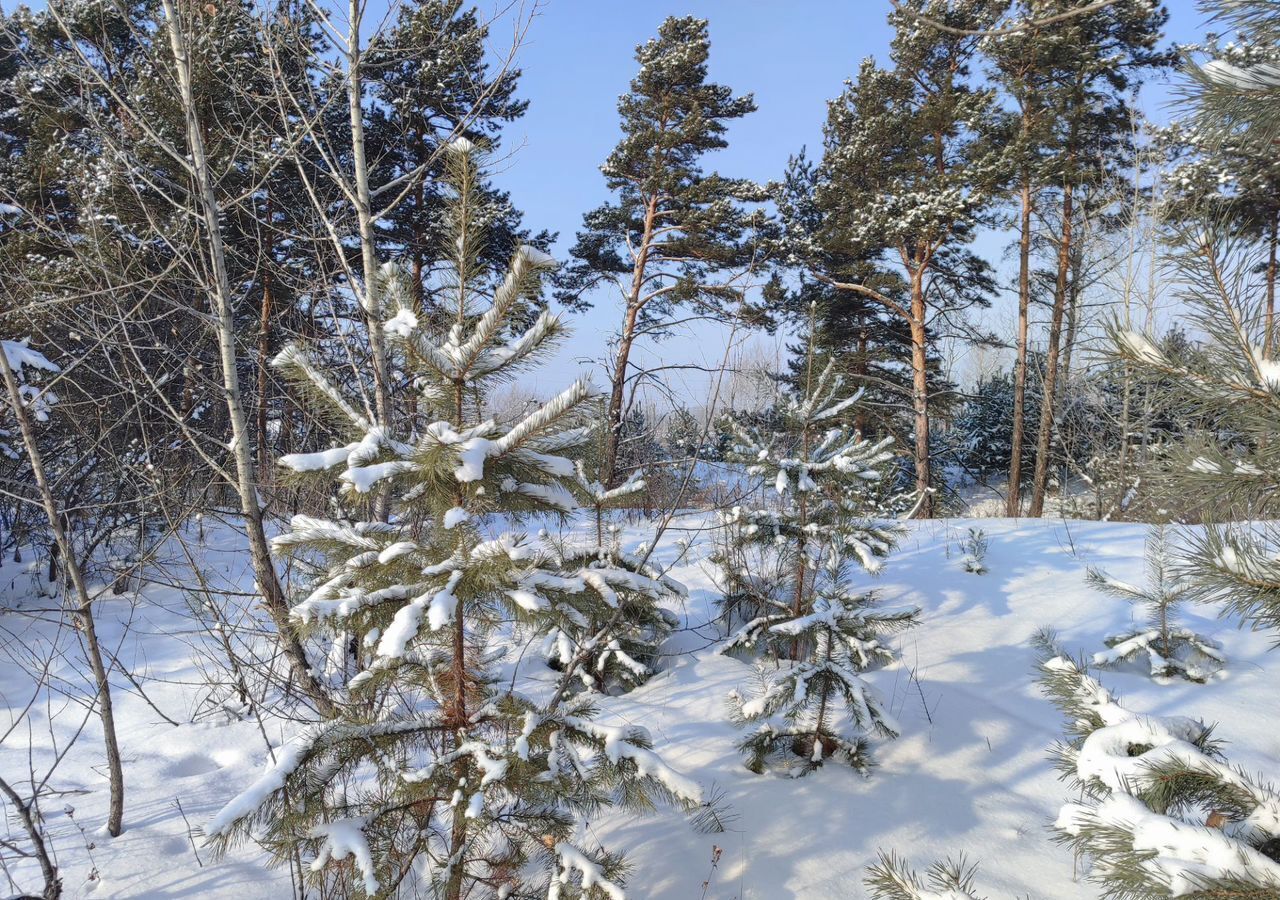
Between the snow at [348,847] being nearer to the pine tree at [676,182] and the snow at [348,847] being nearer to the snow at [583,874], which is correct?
the snow at [583,874]

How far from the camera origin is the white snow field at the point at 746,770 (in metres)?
2.82

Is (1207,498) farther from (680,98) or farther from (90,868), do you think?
(680,98)

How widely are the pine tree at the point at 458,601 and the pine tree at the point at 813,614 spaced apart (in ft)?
5.60

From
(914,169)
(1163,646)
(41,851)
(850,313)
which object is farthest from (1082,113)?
(41,851)

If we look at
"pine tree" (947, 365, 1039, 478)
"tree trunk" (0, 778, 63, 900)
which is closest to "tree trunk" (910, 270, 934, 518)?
"pine tree" (947, 365, 1039, 478)

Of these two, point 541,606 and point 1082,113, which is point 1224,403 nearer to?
point 541,606

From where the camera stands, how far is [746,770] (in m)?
3.63

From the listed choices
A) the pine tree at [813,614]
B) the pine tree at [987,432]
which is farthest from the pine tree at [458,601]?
the pine tree at [987,432]

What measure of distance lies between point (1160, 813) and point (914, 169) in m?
11.8

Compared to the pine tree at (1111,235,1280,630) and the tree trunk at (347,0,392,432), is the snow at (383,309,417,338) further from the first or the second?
the pine tree at (1111,235,1280,630)

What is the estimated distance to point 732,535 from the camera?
17.2ft

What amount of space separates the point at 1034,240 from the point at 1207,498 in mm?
A: 12782

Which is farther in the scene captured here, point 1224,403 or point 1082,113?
point 1082,113

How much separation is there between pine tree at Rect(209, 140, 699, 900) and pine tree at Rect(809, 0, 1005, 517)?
32.1 ft
